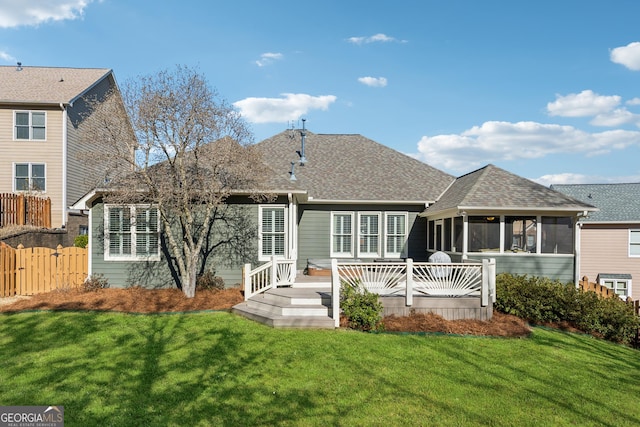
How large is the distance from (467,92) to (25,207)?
2140 cm

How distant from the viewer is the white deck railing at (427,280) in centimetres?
922

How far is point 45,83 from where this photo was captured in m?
20.8

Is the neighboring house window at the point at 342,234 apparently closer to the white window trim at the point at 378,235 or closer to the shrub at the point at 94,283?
the white window trim at the point at 378,235

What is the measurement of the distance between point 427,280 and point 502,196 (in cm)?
481

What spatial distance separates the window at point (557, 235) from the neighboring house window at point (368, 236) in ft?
19.3

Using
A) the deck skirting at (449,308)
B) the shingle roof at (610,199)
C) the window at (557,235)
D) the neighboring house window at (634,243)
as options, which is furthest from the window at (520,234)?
the neighboring house window at (634,243)

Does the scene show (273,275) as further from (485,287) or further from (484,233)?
(484,233)

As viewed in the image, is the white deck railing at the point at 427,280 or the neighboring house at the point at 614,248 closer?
the white deck railing at the point at 427,280

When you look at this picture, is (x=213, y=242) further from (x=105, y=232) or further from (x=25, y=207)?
(x=25, y=207)

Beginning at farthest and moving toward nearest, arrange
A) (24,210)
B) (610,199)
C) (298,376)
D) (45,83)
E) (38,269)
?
(45,83) < (610,199) < (24,210) < (38,269) < (298,376)

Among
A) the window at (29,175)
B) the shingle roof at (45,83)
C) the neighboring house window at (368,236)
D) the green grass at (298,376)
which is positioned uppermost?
the shingle roof at (45,83)

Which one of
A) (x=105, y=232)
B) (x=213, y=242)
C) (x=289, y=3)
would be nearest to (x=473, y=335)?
(x=213, y=242)

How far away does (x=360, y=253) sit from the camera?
1515 centimetres

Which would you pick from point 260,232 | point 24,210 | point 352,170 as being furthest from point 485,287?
point 24,210
